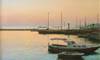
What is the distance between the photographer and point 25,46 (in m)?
1.91

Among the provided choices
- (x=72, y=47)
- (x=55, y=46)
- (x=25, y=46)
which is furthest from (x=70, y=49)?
(x=25, y=46)

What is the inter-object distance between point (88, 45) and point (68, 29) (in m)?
0.22

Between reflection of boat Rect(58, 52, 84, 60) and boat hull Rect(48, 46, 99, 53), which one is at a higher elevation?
boat hull Rect(48, 46, 99, 53)

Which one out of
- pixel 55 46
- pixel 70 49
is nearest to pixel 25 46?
pixel 55 46

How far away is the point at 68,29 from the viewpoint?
1.92m

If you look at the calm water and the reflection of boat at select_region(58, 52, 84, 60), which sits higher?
the calm water

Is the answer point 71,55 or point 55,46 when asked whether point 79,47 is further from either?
point 55,46

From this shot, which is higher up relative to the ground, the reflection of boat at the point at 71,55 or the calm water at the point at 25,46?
the calm water at the point at 25,46

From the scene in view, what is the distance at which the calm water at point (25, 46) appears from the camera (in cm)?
188

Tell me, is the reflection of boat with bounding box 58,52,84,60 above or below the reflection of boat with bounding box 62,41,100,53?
below

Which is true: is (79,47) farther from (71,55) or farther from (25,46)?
(25,46)

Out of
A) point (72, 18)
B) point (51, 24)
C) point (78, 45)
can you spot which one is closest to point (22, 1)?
point (51, 24)

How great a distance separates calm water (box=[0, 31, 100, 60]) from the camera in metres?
1.88

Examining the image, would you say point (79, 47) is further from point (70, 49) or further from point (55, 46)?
point (55, 46)
